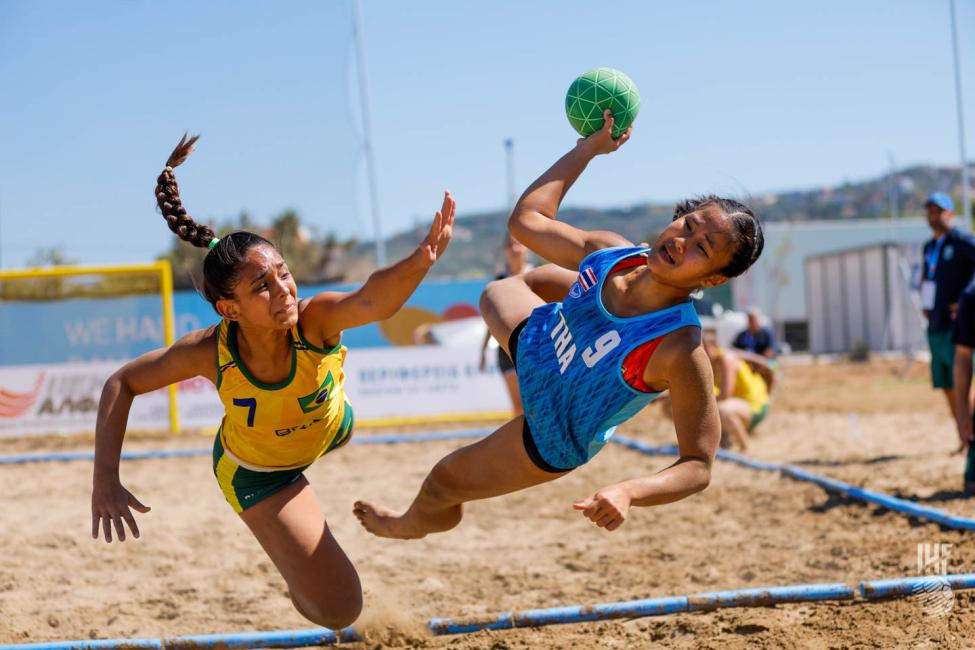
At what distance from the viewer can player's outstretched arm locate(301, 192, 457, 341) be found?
3.35m

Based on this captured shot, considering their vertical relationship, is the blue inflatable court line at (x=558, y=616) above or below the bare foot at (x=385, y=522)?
below

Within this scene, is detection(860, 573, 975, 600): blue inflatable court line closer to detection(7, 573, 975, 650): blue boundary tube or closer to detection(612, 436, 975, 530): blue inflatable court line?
detection(7, 573, 975, 650): blue boundary tube

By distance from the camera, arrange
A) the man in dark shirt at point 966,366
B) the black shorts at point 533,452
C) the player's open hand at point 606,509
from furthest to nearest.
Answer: the man in dark shirt at point 966,366 → the black shorts at point 533,452 → the player's open hand at point 606,509

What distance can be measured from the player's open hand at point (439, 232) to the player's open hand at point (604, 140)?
698 mm

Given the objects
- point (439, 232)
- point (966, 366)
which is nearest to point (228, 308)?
point (439, 232)

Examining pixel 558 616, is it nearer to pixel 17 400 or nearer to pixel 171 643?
pixel 171 643

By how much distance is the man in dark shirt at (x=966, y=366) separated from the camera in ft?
20.8

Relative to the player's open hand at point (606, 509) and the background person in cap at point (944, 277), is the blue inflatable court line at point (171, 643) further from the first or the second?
the background person in cap at point (944, 277)

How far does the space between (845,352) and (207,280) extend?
2375 cm

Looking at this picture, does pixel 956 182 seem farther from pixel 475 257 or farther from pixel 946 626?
pixel 946 626

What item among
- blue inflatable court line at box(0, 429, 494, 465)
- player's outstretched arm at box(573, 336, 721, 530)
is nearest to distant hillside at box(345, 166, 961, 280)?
player's outstretched arm at box(573, 336, 721, 530)

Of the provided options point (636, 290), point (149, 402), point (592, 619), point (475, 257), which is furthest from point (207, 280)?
point (475, 257)

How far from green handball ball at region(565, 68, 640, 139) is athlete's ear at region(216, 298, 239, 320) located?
154 cm

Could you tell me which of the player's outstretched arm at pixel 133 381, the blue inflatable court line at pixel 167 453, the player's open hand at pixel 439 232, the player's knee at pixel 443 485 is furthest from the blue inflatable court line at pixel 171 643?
the blue inflatable court line at pixel 167 453
